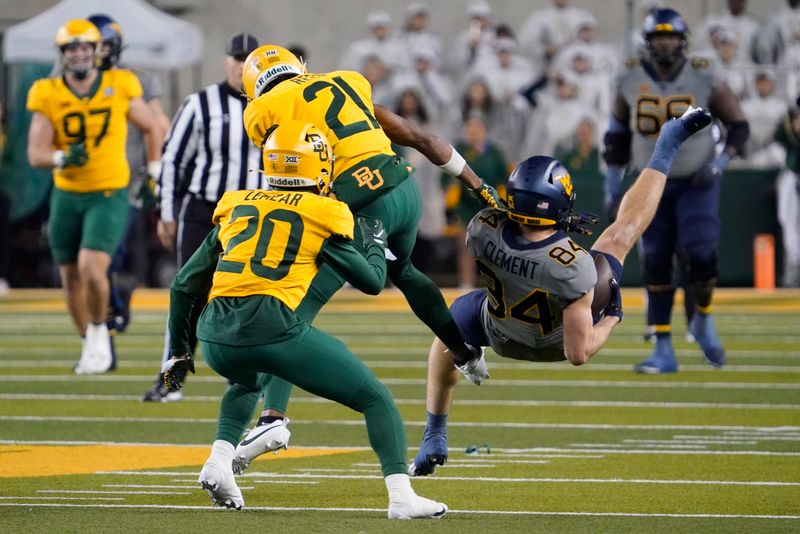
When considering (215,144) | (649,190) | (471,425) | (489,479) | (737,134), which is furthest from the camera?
(737,134)

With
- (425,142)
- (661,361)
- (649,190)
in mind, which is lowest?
(661,361)

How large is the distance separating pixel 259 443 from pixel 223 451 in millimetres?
576

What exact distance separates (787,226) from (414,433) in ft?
33.3

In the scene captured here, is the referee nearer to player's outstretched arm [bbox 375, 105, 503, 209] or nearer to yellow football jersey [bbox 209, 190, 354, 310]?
player's outstretched arm [bbox 375, 105, 503, 209]

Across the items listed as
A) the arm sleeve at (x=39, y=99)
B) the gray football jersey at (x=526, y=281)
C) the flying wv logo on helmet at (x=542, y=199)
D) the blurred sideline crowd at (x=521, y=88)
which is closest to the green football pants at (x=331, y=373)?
the gray football jersey at (x=526, y=281)

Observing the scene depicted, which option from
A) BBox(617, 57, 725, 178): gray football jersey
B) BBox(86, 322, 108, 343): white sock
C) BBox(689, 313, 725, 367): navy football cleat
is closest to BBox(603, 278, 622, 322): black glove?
BBox(617, 57, 725, 178): gray football jersey

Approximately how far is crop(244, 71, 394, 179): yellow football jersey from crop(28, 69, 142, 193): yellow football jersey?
408 centimetres

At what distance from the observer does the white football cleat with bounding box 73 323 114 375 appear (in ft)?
37.4

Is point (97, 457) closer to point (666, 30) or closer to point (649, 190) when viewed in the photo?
point (649, 190)

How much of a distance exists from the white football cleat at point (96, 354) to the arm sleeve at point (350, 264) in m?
5.44

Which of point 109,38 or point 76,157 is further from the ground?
point 109,38

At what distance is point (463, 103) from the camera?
61.9ft

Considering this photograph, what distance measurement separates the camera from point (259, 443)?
6.80 metres

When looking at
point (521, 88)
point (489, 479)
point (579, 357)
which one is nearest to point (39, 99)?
point (489, 479)
